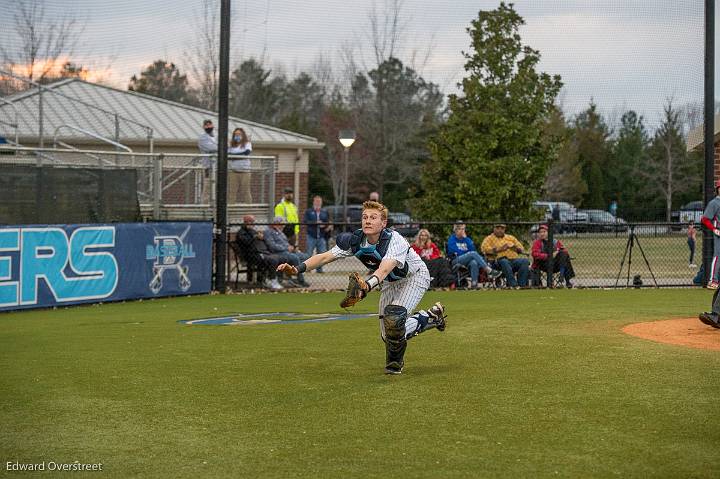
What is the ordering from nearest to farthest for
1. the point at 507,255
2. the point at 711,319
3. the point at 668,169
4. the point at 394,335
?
the point at 394,335 → the point at 711,319 → the point at 507,255 → the point at 668,169

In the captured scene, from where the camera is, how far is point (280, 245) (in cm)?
2023

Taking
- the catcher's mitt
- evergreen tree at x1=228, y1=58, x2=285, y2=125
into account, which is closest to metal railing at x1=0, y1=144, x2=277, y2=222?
the catcher's mitt

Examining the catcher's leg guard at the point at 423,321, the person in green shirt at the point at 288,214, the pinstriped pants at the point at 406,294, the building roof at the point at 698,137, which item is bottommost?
the catcher's leg guard at the point at 423,321

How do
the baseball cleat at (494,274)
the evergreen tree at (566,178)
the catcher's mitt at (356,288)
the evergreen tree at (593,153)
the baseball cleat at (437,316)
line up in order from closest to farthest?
the catcher's mitt at (356,288), the baseball cleat at (437,316), the baseball cleat at (494,274), the evergreen tree at (566,178), the evergreen tree at (593,153)

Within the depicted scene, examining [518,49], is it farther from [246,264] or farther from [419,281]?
[419,281]

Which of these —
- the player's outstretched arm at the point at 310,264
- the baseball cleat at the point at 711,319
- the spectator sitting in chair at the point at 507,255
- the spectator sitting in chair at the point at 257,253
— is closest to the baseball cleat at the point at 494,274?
the spectator sitting in chair at the point at 507,255

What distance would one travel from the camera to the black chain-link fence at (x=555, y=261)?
65.5 ft

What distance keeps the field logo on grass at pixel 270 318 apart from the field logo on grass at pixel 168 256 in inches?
129

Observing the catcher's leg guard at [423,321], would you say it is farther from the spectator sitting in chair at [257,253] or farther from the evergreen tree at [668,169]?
the evergreen tree at [668,169]

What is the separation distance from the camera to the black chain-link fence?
1995 centimetres

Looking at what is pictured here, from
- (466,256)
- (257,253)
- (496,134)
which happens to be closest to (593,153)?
(496,134)

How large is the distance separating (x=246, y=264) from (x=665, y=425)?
46.7 feet

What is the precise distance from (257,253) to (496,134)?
25.9ft

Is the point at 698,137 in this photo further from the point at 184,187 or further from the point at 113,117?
the point at 113,117
